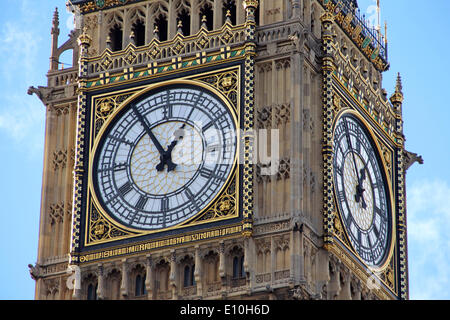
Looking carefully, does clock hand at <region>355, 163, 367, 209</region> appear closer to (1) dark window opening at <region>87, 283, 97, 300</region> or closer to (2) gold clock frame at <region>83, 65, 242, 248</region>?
(2) gold clock frame at <region>83, 65, 242, 248</region>

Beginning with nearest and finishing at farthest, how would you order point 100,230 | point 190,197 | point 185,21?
point 190,197 < point 100,230 < point 185,21

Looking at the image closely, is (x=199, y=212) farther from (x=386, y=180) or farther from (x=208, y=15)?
(x=386, y=180)

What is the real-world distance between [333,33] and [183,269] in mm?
6567

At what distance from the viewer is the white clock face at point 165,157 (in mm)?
61375

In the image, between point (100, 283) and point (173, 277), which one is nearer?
point (173, 277)

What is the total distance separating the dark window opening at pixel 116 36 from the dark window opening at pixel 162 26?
0.93m

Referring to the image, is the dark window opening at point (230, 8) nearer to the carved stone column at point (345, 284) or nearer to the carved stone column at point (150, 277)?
the carved stone column at point (150, 277)

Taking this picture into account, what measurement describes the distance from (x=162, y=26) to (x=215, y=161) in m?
4.48

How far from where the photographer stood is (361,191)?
208 ft

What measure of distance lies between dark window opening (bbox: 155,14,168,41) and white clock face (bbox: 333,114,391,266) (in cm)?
461

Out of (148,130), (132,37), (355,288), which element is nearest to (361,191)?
(355,288)

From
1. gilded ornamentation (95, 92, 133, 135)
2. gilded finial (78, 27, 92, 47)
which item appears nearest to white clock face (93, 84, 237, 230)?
gilded ornamentation (95, 92, 133, 135)
